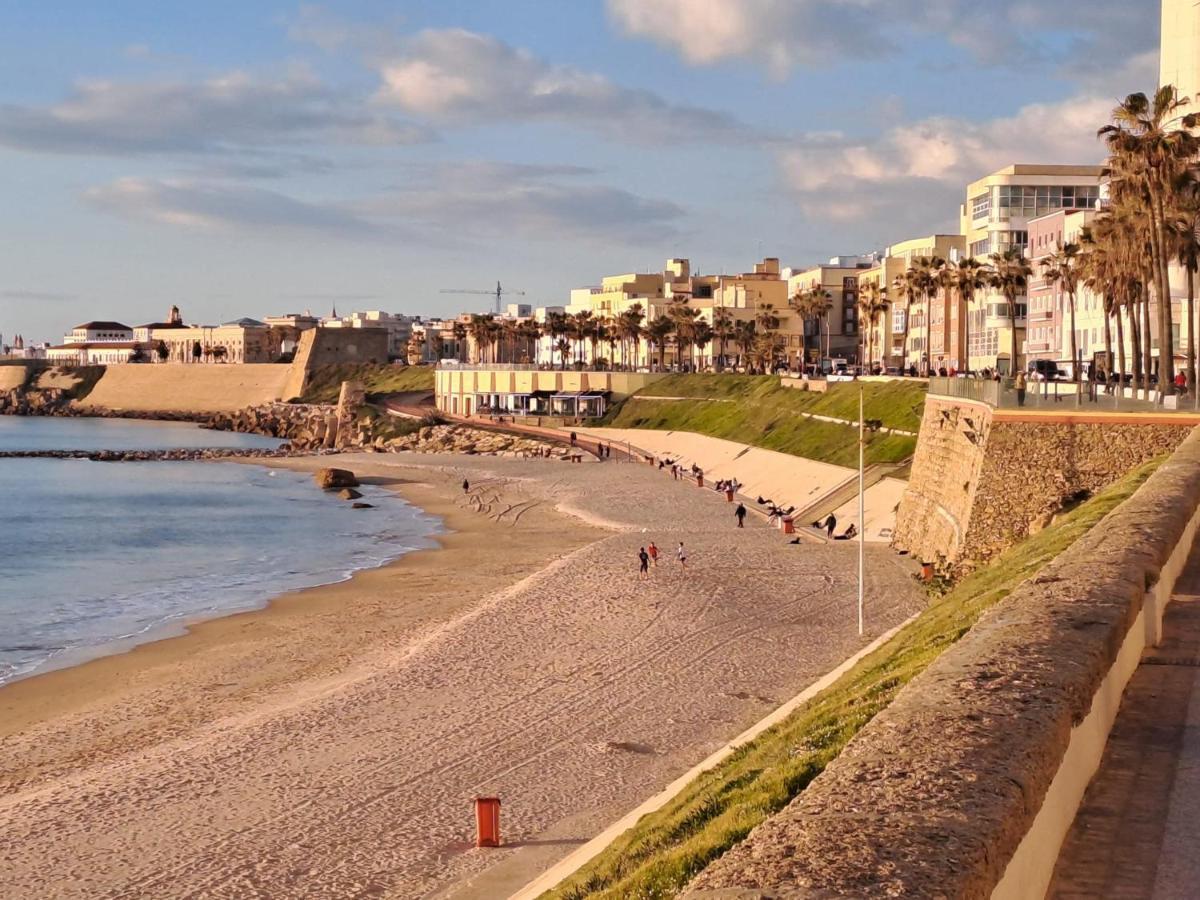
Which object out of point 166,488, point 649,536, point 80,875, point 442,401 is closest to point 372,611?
point 649,536

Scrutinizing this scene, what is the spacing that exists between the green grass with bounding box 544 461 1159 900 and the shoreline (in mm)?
15895

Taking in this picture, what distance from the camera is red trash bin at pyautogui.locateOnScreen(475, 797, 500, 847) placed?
1916 centimetres

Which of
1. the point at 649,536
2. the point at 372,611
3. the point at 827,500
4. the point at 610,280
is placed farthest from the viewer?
the point at 610,280

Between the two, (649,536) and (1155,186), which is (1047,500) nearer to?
(1155,186)

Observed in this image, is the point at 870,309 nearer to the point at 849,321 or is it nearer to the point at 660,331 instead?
the point at 849,321

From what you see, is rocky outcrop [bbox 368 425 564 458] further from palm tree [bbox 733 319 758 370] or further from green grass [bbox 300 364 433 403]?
green grass [bbox 300 364 433 403]

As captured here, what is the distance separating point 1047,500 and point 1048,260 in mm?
43145

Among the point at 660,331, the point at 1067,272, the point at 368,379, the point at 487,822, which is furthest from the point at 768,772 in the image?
the point at 368,379

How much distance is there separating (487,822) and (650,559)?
1054 inches

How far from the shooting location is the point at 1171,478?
64.1ft

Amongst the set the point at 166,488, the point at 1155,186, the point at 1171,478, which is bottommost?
the point at 166,488

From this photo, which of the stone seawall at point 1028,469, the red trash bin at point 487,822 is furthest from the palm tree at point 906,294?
the red trash bin at point 487,822

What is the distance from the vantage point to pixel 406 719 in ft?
86.7

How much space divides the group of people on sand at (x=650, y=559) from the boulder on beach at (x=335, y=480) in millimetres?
43820
